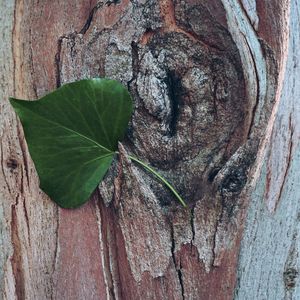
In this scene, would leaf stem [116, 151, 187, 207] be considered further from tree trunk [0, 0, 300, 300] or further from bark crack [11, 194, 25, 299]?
bark crack [11, 194, 25, 299]

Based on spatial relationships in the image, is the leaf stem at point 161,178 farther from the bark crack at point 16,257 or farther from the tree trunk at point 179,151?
the bark crack at point 16,257

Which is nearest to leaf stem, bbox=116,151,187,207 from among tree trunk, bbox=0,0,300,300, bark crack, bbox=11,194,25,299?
tree trunk, bbox=0,0,300,300

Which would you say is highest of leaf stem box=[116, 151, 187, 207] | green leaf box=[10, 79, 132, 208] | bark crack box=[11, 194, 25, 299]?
green leaf box=[10, 79, 132, 208]

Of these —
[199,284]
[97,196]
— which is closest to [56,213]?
[97,196]

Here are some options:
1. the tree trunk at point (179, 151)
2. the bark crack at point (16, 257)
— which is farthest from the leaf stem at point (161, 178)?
the bark crack at point (16, 257)

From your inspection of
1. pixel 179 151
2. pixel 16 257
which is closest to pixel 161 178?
pixel 179 151

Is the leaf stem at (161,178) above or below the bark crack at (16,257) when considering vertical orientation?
above
